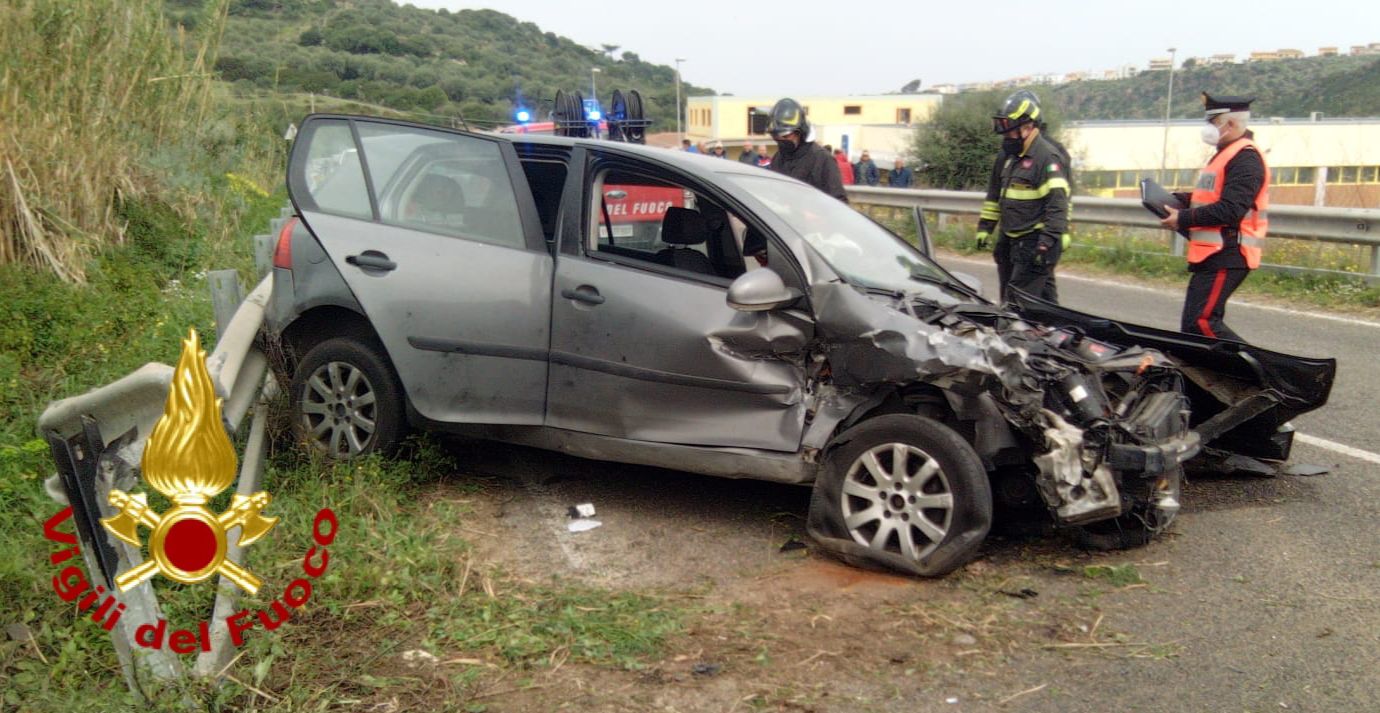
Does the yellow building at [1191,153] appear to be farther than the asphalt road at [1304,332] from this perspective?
Yes

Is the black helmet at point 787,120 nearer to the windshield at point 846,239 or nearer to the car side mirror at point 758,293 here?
the windshield at point 846,239

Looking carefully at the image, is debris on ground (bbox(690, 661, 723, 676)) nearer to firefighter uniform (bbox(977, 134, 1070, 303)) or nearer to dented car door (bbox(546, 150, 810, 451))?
dented car door (bbox(546, 150, 810, 451))

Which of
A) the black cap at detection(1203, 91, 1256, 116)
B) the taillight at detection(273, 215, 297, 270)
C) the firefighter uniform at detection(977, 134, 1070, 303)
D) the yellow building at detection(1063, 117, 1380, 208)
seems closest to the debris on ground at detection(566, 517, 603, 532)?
the taillight at detection(273, 215, 297, 270)

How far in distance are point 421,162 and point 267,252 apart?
161 cm

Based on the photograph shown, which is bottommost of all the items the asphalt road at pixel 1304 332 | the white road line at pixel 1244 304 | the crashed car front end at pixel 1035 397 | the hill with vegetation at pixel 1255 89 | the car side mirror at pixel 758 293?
the asphalt road at pixel 1304 332

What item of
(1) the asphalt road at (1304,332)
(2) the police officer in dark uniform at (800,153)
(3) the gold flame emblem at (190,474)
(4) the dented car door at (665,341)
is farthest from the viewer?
(2) the police officer in dark uniform at (800,153)

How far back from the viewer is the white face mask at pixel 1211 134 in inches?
253

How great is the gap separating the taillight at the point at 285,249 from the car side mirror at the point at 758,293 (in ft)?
7.27

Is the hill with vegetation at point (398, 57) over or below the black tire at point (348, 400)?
over

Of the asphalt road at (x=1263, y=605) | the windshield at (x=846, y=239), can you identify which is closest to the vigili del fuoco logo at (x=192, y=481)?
the asphalt road at (x=1263, y=605)

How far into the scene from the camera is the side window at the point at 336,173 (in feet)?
17.6

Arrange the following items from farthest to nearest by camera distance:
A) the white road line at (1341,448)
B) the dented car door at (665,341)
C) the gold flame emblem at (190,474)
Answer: the white road line at (1341,448) → the dented car door at (665,341) → the gold flame emblem at (190,474)

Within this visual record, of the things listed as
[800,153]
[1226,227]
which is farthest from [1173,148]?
[1226,227]

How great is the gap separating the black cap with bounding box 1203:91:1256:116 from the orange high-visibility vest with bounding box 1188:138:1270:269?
175 mm
